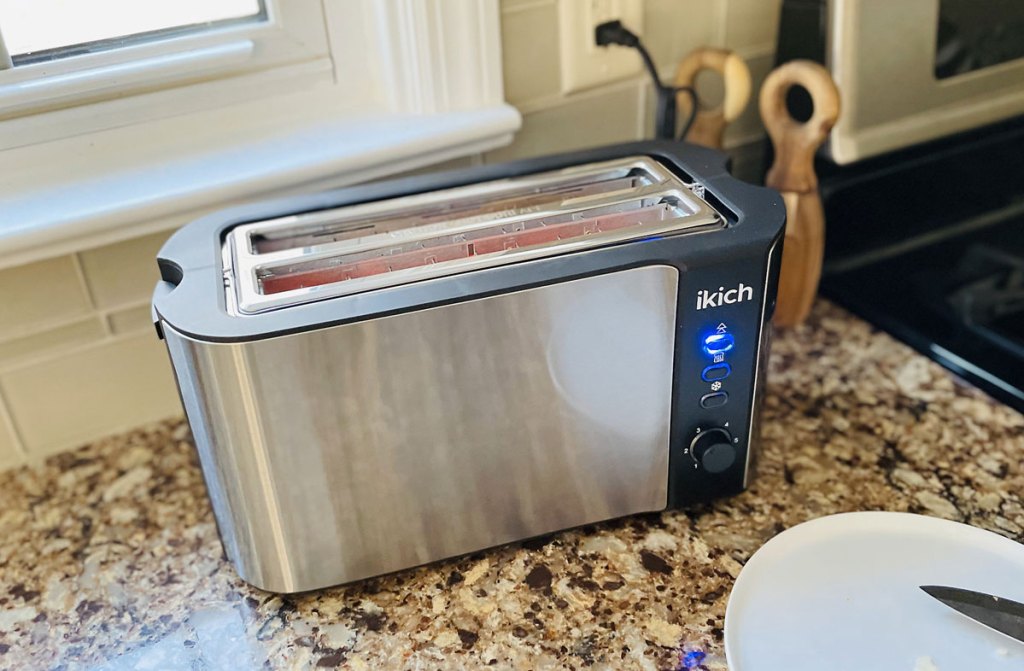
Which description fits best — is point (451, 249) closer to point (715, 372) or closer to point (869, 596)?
point (715, 372)

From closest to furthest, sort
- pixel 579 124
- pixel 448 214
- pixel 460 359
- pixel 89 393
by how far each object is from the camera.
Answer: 1. pixel 460 359
2. pixel 448 214
3. pixel 89 393
4. pixel 579 124

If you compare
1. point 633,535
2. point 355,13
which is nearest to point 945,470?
point 633,535

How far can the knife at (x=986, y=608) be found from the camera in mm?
568

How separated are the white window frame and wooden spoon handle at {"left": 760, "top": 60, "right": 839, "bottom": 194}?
232mm

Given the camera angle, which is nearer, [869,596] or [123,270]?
[869,596]

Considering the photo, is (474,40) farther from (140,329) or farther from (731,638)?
(731,638)

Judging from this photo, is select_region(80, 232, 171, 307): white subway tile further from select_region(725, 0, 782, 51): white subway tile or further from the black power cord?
select_region(725, 0, 782, 51): white subway tile

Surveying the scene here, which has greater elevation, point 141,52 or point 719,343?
point 141,52

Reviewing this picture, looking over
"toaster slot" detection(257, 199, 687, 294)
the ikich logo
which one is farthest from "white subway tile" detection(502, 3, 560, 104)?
the ikich logo

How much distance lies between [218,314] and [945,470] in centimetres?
55

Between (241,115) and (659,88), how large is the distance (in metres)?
0.37

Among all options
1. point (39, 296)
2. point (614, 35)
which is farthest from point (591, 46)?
point (39, 296)

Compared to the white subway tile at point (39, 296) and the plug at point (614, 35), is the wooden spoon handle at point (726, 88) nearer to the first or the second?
the plug at point (614, 35)

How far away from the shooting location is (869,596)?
0.61 m
